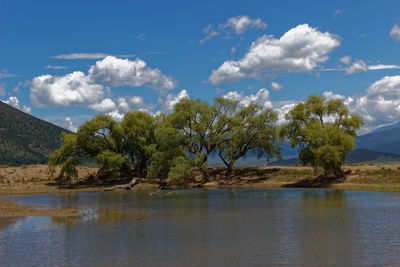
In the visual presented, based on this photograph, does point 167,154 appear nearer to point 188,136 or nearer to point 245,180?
point 188,136

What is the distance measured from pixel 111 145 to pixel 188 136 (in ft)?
54.3

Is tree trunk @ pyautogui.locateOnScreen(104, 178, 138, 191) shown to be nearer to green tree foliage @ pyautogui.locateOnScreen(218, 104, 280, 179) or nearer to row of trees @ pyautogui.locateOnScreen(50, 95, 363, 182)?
row of trees @ pyautogui.locateOnScreen(50, 95, 363, 182)

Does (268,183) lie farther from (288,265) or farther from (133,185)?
(288,265)

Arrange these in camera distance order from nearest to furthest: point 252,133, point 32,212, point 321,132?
point 32,212
point 321,132
point 252,133

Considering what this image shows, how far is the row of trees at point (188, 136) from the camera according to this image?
7462cm

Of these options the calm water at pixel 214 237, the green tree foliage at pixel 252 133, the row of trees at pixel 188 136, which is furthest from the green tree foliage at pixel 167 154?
the calm water at pixel 214 237

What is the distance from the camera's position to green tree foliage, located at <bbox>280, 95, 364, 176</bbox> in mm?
67125

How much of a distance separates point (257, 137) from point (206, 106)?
12024mm

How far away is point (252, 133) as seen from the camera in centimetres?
8162

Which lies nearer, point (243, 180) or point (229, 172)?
point (243, 180)

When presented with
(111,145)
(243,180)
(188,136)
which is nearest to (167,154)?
(188,136)

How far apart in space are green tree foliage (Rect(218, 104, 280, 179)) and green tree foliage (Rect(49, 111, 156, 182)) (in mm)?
15902

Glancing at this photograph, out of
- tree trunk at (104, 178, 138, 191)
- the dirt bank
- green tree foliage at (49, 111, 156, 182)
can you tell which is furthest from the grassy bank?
the dirt bank

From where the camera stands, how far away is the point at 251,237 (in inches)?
1061
